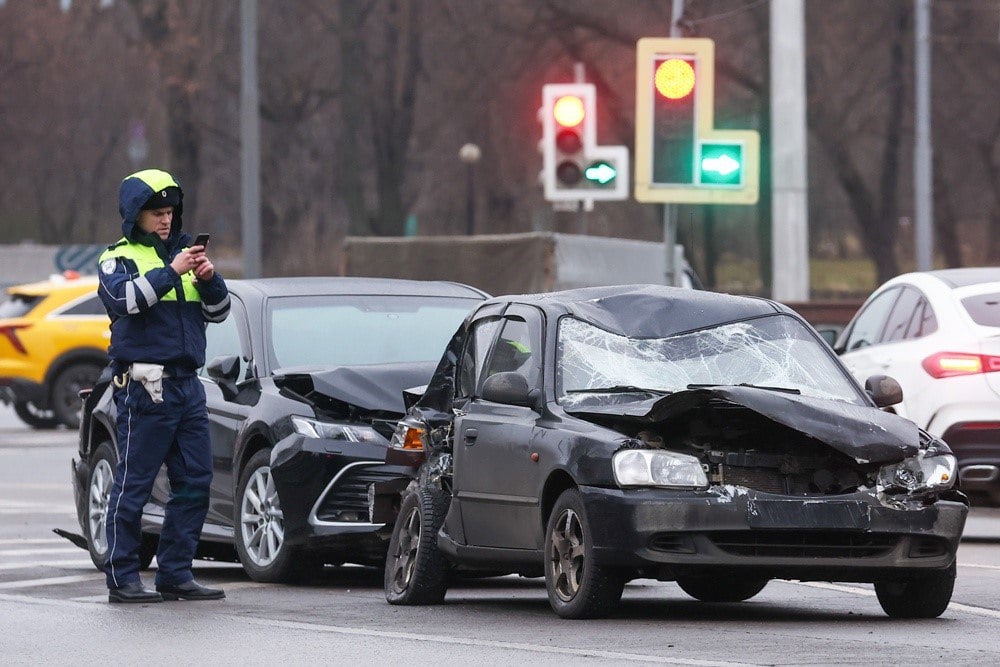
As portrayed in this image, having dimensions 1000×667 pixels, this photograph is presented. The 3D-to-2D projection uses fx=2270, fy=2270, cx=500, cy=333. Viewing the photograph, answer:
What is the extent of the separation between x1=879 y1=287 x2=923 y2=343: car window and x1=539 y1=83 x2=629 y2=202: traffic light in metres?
6.76

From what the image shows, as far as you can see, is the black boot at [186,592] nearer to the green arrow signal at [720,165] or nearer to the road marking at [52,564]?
the road marking at [52,564]

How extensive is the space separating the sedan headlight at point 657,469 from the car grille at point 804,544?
0.76 feet

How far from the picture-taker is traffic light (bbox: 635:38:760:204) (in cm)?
1731

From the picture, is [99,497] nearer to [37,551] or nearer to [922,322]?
[37,551]

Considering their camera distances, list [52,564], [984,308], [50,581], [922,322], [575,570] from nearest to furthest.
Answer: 1. [575,570]
2. [50,581]
3. [52,564]
4. [984,308]
5. [922,322]

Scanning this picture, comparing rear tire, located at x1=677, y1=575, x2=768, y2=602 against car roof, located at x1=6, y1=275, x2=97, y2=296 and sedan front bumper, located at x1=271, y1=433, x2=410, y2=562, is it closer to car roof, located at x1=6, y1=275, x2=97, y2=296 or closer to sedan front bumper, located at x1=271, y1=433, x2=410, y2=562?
sedan front bumper, located at x1=271, y1=433, x2=410, y2=562

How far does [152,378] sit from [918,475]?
3.34 meters

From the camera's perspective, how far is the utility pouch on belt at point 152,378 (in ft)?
32.6

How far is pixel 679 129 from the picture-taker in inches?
683

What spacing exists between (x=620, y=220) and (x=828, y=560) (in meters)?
51.6

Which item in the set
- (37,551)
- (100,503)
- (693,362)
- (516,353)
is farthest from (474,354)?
(37,551)

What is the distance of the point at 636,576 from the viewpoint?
8.84 m

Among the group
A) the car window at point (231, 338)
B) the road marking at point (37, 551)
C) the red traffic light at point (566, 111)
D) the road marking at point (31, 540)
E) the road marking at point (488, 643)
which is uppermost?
the red traffic light at point (566, 111)

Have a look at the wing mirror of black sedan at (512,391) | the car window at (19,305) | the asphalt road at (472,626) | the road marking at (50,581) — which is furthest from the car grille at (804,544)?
the car window at (19,305)
